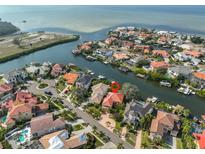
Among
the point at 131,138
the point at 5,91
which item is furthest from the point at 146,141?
the point at 5,91

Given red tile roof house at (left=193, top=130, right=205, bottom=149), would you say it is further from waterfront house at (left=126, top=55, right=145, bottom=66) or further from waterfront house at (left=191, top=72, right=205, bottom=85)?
waterfront house at (left=126, top=55, right=145, bottom=66)

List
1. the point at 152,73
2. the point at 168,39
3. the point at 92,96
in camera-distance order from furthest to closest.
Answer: the point at 168,39 → the point at 152,73 → the point at 92,96

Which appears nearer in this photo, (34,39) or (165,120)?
(165,120)

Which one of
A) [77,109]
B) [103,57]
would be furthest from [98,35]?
[77,109]

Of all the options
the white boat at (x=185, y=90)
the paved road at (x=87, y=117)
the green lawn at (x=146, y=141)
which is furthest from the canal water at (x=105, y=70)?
the paved road at (x=87, y=117)

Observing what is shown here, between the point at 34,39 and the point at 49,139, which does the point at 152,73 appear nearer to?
the point at 49,139

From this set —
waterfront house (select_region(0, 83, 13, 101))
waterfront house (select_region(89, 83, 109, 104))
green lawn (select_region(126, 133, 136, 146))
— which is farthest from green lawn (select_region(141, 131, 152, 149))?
waterfront house (select_region(0, 83, 13, 101))
